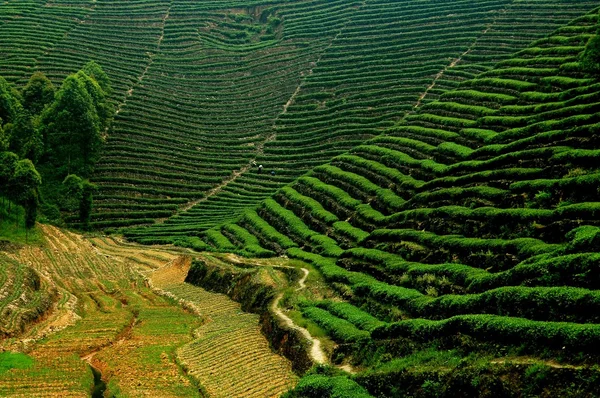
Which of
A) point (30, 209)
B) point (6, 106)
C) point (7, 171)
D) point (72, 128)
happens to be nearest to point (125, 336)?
point (30, 209)

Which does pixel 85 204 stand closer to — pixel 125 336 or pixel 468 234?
pixel 125 336

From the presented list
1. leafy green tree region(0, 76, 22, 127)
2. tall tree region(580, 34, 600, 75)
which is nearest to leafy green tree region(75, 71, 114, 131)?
leafy green tree region(0, 76, 22, 127)

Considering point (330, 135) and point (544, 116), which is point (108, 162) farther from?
point (544, 116)

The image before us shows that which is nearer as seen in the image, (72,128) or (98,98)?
(72,128)

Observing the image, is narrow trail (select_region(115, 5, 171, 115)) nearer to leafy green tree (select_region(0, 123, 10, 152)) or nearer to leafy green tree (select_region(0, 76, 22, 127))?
leafy green tree (select_region(0, 76, 22, 127))

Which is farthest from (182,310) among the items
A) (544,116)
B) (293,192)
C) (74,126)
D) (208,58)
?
(208,58)

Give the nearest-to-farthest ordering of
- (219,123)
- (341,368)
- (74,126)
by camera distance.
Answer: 1. (341,368)
2. (74,126)
3. (219,123)
